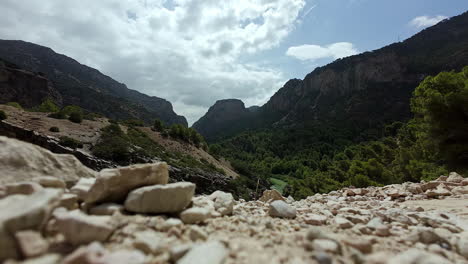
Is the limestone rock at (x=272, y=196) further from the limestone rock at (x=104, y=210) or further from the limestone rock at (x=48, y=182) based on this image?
the limestone rock at (x=48, y=182)

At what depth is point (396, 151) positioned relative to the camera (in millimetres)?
39094

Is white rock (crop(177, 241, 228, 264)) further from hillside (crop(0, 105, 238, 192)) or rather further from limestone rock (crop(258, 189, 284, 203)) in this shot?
hillside (crop(0, 105, 238, 192))

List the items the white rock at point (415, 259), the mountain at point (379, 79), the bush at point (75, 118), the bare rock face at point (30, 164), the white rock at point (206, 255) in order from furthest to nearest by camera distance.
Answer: the mountain at point (379, 79) → the bush at point (75, 118) → the bare rock face at point (30, 164) → the white rock at point (415, 259) → the white rock at point (206, 255)

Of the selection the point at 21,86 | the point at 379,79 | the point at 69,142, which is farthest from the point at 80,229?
the point at 379,79

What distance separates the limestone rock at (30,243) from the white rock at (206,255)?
116 centimetres

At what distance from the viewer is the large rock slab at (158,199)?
318cm

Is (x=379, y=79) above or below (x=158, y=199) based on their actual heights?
above

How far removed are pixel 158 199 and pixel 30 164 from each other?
7.74ft

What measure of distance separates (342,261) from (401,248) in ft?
3.96

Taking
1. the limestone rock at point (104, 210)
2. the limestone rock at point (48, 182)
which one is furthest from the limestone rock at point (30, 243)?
the limestone rock at point (48, 182)

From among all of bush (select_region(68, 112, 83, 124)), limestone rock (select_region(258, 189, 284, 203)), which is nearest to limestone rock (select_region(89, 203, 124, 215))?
limestone rock (select_region(258, 189, 284, 203))

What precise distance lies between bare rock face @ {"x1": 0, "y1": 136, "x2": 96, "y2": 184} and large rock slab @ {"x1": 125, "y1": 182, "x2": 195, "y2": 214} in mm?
1680

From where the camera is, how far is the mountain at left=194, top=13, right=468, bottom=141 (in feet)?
363

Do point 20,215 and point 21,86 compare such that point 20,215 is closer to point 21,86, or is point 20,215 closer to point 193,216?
point 193,216
